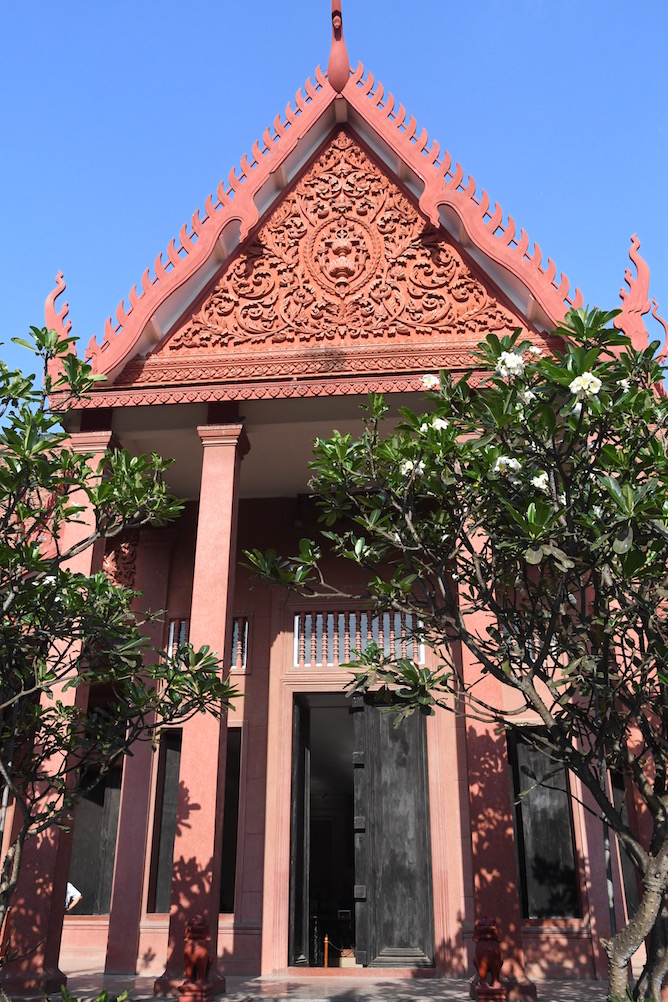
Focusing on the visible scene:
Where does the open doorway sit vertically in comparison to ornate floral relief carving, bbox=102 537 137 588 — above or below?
below

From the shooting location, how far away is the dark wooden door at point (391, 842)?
768 cm

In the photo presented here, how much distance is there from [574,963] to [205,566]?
4.63 m

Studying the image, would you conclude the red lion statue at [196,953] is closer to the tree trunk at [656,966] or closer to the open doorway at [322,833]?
the open doorway at [322,833]

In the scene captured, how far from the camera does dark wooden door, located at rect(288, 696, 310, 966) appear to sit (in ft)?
26.2

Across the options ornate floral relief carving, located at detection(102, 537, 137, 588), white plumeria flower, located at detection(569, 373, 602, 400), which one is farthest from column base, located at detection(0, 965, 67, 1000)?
white plumeria flower, located at detection(569, 373, 602, 400)

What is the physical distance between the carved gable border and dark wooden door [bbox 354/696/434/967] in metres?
3.11

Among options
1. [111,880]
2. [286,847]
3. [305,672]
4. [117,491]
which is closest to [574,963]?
[286,847]

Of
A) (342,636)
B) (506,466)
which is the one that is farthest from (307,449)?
(506,466)

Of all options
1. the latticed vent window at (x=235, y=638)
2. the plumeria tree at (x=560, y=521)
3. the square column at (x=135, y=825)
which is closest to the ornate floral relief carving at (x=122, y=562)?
the square column at (x=135, y=825)

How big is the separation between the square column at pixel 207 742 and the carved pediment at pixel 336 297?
0.75m

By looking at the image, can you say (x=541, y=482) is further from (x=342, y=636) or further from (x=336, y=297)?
(x=342, y=636)

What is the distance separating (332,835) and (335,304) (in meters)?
11.0

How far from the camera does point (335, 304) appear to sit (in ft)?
24.6

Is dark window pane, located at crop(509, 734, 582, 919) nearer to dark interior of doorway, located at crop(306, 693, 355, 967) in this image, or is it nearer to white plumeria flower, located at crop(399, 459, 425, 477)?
dark interior of doorway, located at crop(306, 693, 355, 967)
